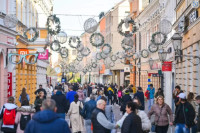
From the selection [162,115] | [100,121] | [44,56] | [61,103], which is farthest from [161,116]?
[44,56]

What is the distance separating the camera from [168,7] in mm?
36656

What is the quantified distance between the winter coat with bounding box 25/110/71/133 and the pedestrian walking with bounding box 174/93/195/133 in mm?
6967

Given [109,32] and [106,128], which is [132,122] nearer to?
[106,128]

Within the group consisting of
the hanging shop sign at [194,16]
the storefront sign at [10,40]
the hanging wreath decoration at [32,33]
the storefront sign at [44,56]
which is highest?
the hanging shop sign at [194,16]

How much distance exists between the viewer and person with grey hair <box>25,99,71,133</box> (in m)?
6.54

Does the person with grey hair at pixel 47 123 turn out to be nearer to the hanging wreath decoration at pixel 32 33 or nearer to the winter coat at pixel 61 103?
the winter coat at pixel 61 103

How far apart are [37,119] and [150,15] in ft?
138

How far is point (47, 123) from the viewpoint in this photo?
659 centimetres

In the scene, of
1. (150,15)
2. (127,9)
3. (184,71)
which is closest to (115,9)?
(127,9)

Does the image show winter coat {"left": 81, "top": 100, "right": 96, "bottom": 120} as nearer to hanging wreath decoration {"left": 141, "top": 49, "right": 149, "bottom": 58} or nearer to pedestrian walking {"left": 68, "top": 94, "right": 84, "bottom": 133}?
pedestrian walking {"left": 68, "top": 94, "right": 84, "bottom": 133}

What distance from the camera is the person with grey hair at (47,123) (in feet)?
21.5

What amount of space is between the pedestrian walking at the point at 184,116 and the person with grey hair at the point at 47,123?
696 cm

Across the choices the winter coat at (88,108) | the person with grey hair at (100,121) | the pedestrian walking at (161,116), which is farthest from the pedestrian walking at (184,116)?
the person with grey hair at (100,121)

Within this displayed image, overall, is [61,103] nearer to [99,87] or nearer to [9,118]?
[9,118]
